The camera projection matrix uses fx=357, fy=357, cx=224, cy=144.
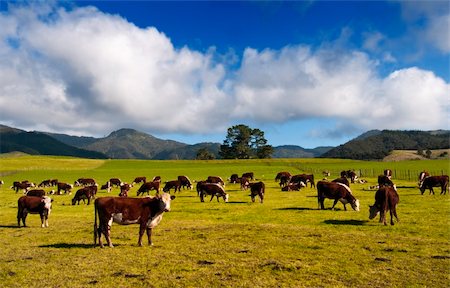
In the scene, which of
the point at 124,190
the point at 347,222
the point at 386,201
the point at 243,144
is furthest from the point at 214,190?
the point at 243,144

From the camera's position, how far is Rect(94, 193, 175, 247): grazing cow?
16.1 metres

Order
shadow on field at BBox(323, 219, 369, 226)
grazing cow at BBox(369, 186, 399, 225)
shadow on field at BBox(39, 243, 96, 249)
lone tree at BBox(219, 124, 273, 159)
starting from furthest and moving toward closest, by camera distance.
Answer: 1. lone tree at BBox(219, 124, 273, 159)
2. shadow on field at BBox(323, 219, 369, 226)
3. grazing cow at BBox(369, 186, 399, 225)
4. shadow on field at BBox(39, 243, 96, 249)

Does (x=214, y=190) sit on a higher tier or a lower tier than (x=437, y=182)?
lower

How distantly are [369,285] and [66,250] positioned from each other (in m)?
12.3

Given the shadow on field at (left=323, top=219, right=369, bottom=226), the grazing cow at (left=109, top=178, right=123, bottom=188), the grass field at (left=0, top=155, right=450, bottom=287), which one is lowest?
the grass field at (left=0, top=155, right=450, bottom=287)

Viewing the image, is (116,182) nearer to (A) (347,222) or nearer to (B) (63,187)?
(B) (63,187)

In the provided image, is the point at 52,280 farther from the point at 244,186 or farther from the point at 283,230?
the point at 244,186

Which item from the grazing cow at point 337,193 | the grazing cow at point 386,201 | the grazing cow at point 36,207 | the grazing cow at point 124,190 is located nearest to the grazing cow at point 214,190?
the grazing cow at point 124,190

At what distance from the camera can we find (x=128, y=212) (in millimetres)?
16344

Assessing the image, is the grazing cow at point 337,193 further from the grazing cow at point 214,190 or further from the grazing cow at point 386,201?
the grazing cow at point 214,190

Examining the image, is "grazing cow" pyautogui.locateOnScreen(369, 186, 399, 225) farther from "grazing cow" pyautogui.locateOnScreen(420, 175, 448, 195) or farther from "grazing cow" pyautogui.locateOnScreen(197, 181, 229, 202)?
"grazing cow" pyautogui.locateOnScreen(420, 175, 448, 195)

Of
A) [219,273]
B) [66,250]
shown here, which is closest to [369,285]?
Result: [219,273]

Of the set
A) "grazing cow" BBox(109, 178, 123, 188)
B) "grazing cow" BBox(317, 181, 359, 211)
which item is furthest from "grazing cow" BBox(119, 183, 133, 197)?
"grazing cow" BBox(317, 181, 359, 211)

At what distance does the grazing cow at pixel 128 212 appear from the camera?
635 inches
